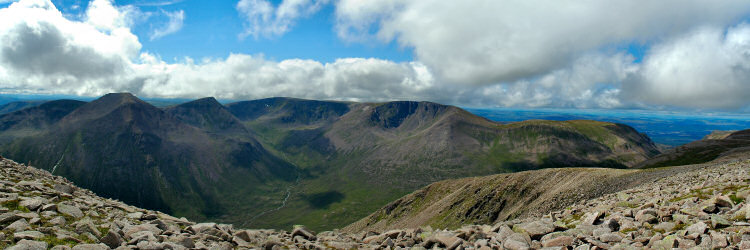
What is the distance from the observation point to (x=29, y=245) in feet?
45.9

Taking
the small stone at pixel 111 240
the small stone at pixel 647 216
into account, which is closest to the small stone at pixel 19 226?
the small stone at pixel 111 240

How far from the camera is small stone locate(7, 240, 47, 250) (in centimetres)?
1367

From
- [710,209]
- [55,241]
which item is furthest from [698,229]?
[55,241]

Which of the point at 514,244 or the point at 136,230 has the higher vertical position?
the point at 136,230

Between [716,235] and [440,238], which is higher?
[716,235]

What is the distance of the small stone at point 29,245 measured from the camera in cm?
1367

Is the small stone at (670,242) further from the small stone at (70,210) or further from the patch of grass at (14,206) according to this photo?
the patch of grass at (14,206)

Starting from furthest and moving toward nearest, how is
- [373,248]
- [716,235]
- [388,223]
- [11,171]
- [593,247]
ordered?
[388,223], [11,171], [373,248], [593,247], [716,235]

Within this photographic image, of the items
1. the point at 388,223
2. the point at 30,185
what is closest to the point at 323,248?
the point at 30,185

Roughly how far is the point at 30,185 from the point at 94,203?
5936 mm

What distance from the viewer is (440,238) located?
22516 millimetres

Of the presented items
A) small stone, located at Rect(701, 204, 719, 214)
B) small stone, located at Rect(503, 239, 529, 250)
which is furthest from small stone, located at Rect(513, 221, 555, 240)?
small stone, located at Rect(701, 204, 719, 214)

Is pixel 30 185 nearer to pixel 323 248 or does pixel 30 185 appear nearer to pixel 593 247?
pixel 323 248

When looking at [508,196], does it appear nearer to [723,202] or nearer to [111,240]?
[723,202]
